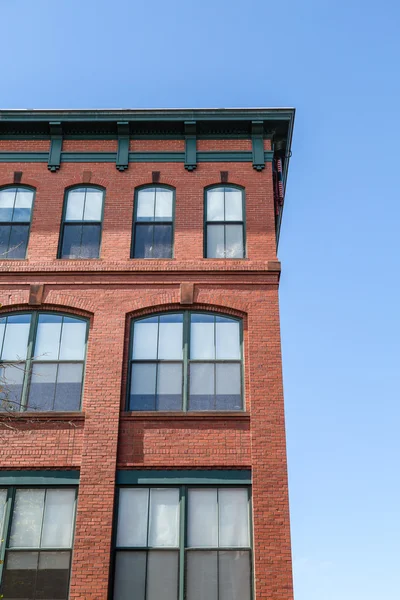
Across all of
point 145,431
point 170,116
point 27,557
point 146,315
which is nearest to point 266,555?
point 145,431

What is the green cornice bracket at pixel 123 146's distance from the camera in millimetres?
16938

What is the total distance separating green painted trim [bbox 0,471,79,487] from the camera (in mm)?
13203

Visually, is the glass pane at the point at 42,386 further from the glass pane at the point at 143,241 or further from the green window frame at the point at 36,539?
the glass pane at the point at 143,241

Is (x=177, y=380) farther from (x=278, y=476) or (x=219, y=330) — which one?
(x=278, y=476)

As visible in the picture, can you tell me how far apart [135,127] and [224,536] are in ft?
32.4

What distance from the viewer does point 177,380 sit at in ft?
47.0

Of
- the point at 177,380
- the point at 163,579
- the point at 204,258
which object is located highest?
the point at 204,258

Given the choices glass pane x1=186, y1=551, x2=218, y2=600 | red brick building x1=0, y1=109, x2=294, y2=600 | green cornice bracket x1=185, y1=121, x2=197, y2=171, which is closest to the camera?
glass pane x1=186, y1=551, x2=218, y2=600

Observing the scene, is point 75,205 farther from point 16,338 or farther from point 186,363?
point 186,363

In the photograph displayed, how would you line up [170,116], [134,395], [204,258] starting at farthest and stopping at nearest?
[170,116] < [204,258] < [134,395]

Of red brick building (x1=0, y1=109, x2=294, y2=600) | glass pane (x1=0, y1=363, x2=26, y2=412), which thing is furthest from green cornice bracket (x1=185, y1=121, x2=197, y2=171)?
glass pane (x1=0, y1=363, x2=26, y2=412)

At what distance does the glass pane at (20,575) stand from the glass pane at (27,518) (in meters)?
0.19

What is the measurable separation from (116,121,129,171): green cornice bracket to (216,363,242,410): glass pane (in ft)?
18.8

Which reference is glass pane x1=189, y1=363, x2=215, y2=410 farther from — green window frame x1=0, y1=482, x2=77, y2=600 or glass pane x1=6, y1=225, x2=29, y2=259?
glass pane x1=6, y1=225, x2=29, y2=259
